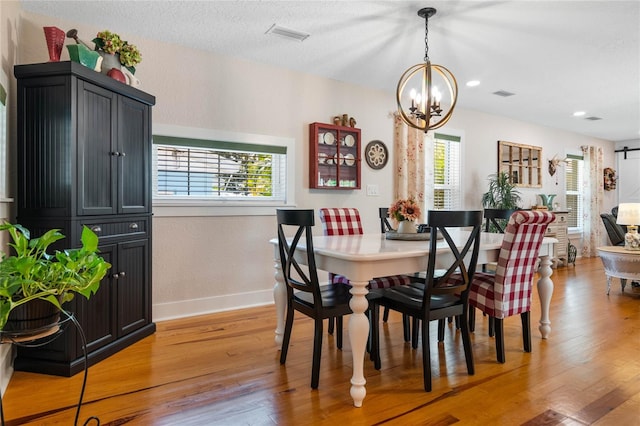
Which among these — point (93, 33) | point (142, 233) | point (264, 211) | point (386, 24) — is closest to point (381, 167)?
point (264, 211)

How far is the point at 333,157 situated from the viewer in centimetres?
438

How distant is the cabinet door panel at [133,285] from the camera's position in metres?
2.74

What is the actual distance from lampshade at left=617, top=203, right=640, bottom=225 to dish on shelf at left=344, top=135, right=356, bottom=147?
3297mm

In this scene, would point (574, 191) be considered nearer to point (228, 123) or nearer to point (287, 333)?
point (228, 123)

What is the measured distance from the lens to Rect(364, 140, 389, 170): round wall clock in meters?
4.75

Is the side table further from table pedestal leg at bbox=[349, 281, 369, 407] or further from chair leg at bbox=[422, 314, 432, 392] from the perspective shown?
table pedestal leg at bbox=[349, 281, 369, 407]

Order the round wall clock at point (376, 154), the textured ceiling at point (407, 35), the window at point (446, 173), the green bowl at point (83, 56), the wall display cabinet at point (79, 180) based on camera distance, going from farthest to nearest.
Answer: the window at point (446, 173) < the round wall clock at point (376, 154) < the textured ceiling at point (407, 35) < the green bowl at point (83, 56) < the wall display cabinet at point (79, 180)

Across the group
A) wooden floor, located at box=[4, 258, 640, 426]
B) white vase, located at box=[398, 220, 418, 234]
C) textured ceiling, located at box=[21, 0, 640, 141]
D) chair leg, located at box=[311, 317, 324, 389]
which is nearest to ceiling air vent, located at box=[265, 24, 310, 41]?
textured ceiling, located at box=[21, 0, 640, 141]

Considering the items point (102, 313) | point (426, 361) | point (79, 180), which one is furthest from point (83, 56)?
point (426, 361)

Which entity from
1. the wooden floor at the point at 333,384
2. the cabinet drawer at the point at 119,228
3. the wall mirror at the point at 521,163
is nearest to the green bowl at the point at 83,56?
the cabinet drawer at the point at 119,228

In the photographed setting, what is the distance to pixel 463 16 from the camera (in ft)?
9.65

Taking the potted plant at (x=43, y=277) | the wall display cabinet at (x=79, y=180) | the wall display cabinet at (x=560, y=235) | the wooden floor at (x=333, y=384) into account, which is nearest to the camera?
the potted plant at (x=43, y=277)

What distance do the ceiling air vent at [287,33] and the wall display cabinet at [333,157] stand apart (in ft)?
3.43

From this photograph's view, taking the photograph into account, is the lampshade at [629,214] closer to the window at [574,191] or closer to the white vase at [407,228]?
the window at [574,191]
